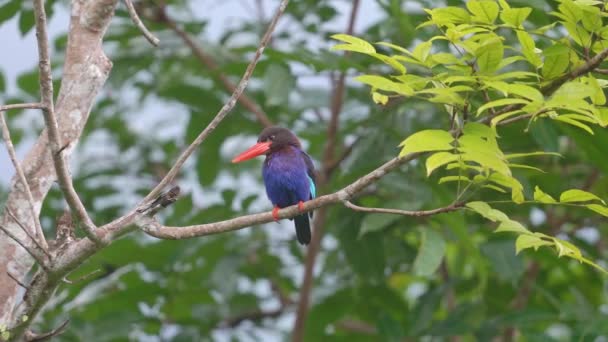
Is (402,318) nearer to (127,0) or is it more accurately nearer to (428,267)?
(428,267)

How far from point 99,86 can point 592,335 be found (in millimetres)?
2694

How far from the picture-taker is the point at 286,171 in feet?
17.6

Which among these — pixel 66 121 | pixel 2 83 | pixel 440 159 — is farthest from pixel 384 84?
pixel 2 83

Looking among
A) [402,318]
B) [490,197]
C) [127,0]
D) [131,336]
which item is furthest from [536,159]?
[127,0]

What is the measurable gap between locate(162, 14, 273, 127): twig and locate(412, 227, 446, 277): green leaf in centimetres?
140

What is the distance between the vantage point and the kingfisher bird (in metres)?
5.34

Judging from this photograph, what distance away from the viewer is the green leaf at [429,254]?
4465 mm

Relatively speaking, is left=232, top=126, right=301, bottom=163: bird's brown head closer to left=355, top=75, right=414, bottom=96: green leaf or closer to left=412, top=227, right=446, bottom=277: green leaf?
left=412, top=227, right=446, bottom=277: green leaf

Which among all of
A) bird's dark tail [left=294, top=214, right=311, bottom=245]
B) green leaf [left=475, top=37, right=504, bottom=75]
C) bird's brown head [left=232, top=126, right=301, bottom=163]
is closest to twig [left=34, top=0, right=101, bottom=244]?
green leaf [left=475, top=37, right=504, bottom=75]

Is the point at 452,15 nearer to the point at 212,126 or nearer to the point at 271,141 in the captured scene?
the point at 212,126

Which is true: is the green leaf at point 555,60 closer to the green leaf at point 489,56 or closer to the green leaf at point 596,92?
the green leaf at point 596,92

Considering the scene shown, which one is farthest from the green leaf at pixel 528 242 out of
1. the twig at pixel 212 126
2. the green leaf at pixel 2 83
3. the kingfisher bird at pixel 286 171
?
the green leaf at pixel 2 83

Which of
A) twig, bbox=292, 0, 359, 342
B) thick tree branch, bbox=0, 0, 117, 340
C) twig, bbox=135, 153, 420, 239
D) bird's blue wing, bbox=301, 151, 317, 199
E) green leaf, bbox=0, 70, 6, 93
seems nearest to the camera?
twig, bbox=135, 153, 420, 239

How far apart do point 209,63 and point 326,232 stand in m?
1.33
